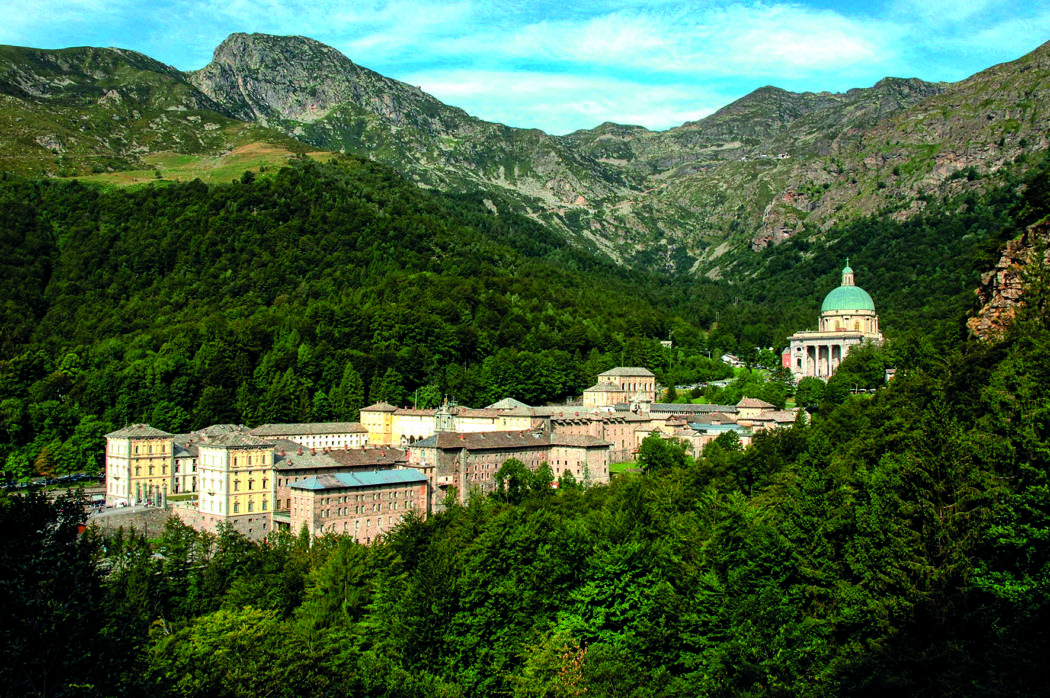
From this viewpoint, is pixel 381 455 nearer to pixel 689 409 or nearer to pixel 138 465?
pixel 138 465

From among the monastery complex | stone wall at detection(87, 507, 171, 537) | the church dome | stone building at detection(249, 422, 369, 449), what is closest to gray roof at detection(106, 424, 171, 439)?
the monastery complex

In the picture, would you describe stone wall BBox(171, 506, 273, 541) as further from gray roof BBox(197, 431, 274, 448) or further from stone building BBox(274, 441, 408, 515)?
gray roof BBox(197, 431, 274, 448)

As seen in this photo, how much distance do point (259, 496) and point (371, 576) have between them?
61.2ft

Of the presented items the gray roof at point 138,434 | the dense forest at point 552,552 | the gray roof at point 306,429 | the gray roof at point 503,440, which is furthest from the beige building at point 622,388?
the gray roof at point 138,434

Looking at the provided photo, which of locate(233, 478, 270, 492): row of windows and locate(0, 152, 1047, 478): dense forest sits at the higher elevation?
locate(0, 152, 1047, 478): dense forest

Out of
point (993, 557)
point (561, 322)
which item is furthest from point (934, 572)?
point (561, 322)

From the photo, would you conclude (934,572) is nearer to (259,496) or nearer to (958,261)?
(259,496)

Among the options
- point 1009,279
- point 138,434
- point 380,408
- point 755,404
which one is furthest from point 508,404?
point 1009,279

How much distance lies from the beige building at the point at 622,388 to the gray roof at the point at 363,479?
29062 mm

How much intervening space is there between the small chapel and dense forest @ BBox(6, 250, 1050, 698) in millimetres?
60757

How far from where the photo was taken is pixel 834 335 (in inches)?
4291

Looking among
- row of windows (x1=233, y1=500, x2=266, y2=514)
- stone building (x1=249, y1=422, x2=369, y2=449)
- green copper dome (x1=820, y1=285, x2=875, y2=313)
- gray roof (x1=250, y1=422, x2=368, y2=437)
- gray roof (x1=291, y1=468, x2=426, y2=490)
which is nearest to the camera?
gray roof (x1=291, y1=468, x2=426, y2=490)

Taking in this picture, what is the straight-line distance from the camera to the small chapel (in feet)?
357

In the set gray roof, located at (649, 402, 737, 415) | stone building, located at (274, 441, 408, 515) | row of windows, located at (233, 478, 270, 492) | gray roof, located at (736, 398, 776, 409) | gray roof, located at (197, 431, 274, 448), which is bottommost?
row of windows, located at (233, 478, 270, 492)
